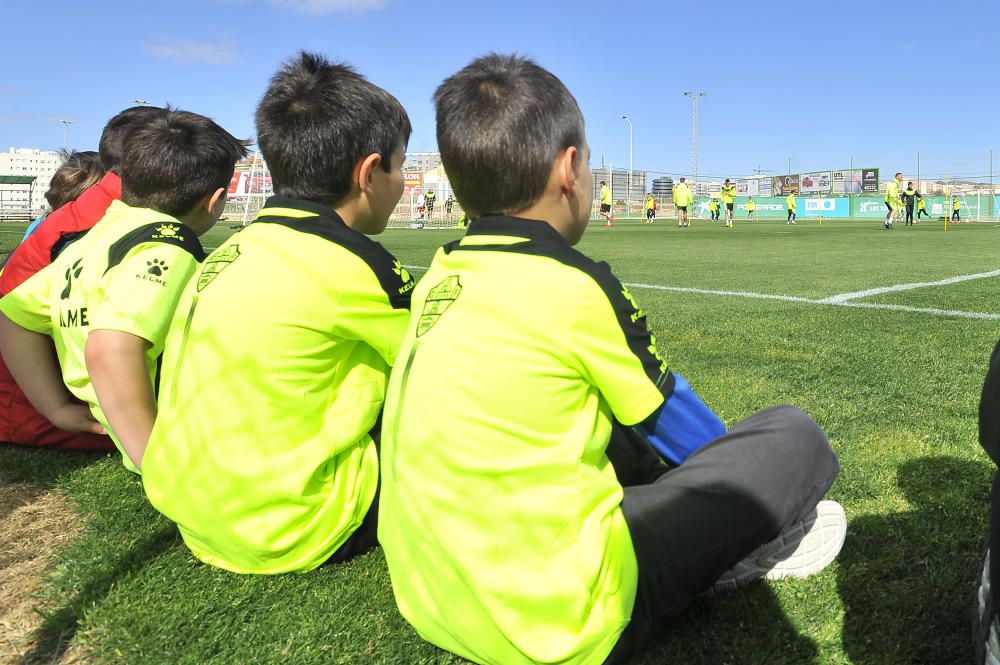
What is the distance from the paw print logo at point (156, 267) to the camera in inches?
92.4

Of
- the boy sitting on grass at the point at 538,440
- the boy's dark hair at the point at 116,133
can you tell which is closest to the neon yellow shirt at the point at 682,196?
the boy's dark hair at the point at 116,133

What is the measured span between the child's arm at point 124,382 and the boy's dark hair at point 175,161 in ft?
2.42

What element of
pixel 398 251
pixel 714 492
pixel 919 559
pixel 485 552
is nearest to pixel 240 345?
pixel 485 552

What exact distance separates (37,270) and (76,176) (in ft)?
3.93

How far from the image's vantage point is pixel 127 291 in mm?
2279

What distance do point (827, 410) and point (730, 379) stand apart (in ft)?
2.31

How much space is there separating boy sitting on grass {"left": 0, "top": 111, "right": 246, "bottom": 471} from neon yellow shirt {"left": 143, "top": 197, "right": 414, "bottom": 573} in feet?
0.86

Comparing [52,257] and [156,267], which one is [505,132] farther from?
[52,257]

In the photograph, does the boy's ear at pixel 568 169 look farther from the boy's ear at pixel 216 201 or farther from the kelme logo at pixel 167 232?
the boy's ear at pixel 216 201

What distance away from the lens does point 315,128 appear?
7.04 feet

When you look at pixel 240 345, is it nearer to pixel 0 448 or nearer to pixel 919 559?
pixel 919 559

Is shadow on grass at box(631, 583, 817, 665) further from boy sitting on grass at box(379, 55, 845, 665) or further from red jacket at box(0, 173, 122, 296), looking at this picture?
red jacket at box(0, 173, 122, 296)

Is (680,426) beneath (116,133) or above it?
beneath

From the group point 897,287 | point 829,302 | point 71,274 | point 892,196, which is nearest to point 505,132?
point 71,274
